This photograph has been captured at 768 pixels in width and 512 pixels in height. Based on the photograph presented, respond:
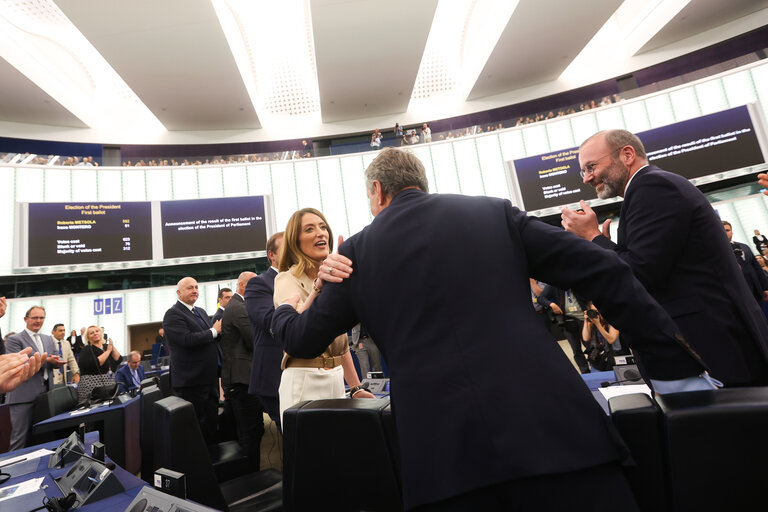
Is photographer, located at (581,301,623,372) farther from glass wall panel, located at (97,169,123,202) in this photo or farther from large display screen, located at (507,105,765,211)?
glass wall panel, located at (97,169,123,202)

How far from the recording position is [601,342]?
414 centimetres

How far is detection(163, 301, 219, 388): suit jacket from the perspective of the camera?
12.5 feet

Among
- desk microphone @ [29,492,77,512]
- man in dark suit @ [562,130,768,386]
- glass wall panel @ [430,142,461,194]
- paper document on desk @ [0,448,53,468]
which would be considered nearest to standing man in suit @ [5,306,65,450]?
paper document on desk @ [0,448,53,468]

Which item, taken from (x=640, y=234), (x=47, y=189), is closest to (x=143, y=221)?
(x=47, y=189)

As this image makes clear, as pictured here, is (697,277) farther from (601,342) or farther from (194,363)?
(194,363)

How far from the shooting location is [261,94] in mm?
13531

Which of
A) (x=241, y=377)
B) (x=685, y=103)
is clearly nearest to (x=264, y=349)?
(x=241, y=377)

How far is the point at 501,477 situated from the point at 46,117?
49.9 feet

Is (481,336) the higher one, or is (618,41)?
(618,41)

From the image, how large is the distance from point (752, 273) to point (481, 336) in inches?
181

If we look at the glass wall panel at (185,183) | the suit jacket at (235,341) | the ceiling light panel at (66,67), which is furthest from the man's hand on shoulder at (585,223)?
the glass wall panel at (185,183)

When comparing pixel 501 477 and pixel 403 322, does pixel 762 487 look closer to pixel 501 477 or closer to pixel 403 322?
pixel 501 477

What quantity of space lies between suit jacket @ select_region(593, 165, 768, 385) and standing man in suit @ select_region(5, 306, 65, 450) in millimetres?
5457

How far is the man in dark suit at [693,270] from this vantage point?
58.6 inches
